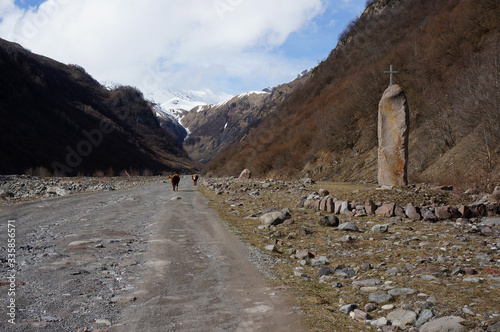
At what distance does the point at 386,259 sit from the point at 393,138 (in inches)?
398

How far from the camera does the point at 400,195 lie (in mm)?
11930

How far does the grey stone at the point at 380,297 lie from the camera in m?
4.74

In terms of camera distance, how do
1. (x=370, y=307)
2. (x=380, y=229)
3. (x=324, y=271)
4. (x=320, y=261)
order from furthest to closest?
(x=380, y=229)
(x=320, y=261)
(x=324, y=271)
(x=370, y=307)

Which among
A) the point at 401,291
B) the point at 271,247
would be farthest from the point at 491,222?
the point at 271,247

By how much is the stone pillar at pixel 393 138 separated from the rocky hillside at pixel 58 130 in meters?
57.1


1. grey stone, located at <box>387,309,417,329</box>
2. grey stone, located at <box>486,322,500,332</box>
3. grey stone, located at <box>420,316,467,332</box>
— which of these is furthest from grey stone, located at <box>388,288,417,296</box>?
grey stone, located at <box>486,322,500,332</box>

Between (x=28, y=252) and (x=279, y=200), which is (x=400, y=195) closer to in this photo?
(x=279, y=200)

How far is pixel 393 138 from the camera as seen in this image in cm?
1556

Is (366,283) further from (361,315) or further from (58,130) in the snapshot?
(58,130)

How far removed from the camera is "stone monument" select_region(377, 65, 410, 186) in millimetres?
15289

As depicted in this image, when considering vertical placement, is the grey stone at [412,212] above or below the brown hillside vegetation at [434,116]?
below


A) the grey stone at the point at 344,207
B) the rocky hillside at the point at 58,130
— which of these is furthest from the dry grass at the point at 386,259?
the rocky hillside at the point at 58,130

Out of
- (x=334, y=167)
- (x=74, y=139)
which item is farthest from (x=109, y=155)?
(x=334, y=167)

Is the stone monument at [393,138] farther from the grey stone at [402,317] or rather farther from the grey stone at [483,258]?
the grey stone at [402,317]
